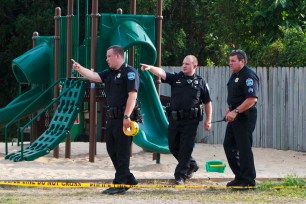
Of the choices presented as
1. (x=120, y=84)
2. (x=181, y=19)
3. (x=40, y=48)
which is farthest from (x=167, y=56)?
(x=120, y=84)

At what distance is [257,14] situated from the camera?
2284 centimetres

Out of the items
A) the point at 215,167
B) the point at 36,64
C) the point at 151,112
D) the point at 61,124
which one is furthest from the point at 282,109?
the point at 61,124

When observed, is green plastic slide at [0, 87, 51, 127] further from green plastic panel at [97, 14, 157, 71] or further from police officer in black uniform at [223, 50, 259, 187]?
police officer in black uniform at [223, 50, 259, 187]

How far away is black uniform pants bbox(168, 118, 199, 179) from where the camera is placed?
11.0 meters

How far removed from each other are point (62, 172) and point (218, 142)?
8023 mm

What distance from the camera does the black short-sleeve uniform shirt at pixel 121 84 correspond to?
33.4 ft

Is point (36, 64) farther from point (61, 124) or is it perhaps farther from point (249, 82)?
point (249, 82)

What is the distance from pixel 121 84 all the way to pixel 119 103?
0.74 ft

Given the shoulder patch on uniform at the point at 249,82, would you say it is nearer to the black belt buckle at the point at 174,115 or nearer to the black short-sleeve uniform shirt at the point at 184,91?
the black short-sleeve uniform shirt at the point at 184,91

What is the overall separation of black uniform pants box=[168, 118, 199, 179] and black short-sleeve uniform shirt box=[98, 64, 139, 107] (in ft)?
3.55

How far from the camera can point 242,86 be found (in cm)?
1056

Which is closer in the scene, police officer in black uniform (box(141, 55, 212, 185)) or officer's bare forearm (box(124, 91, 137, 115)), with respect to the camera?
officer's bare forearm (box(124, 91, 137, 115))

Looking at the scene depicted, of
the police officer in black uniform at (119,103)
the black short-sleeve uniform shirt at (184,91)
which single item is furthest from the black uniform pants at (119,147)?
the black short-sleeve uniform shirt at (184,91)

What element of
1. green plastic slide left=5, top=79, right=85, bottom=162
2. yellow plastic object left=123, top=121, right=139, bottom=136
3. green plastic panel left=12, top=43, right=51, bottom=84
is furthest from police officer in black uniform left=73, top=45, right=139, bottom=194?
green plastic panel left=12, top=43, right=51, bottom=84
